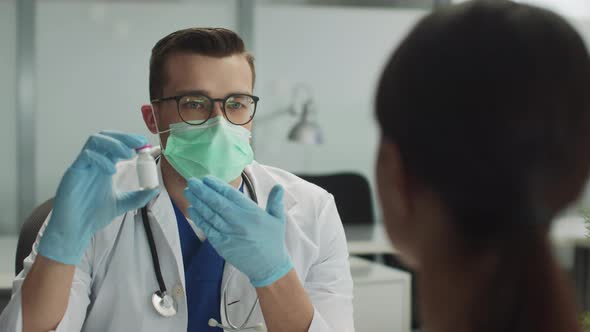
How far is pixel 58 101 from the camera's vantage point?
13.3 feet

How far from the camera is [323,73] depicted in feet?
15.2

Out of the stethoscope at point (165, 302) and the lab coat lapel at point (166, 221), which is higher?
the lab coat lapel at point (166, 221)

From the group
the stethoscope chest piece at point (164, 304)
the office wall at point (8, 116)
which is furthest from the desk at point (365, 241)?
the office wall at point (8, 116)

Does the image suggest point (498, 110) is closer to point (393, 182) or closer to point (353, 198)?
point (393, 182)

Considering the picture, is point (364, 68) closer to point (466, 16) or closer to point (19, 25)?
point (19, 25)

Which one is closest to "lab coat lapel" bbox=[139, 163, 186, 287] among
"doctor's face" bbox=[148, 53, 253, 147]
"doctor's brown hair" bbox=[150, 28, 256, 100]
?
"doctor's face" bbox=[148, 53, 253, 147]

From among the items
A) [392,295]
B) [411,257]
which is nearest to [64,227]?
[411,257]

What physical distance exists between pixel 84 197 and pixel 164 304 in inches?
11.9

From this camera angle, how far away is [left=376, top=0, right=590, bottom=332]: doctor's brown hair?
0.61 metres

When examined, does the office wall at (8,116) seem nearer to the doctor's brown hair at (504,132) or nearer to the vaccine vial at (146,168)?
the vaccine vial at (146,168)

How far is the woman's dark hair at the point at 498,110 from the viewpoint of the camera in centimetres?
61

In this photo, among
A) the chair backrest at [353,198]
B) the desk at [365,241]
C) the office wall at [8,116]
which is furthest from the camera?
the office wall at [8,116]

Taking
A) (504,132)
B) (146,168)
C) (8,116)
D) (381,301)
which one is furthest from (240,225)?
(8,116)

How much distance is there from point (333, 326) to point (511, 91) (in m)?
0.93
